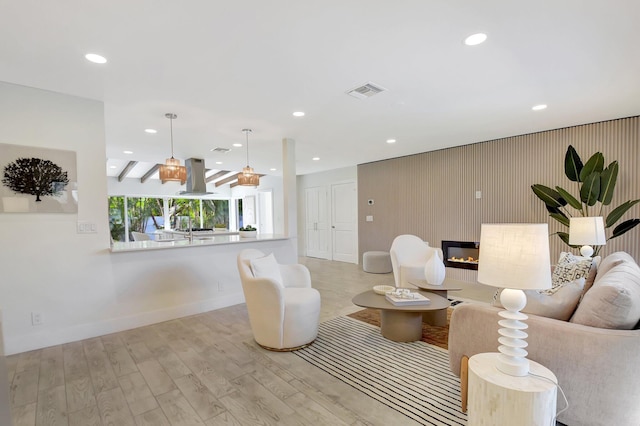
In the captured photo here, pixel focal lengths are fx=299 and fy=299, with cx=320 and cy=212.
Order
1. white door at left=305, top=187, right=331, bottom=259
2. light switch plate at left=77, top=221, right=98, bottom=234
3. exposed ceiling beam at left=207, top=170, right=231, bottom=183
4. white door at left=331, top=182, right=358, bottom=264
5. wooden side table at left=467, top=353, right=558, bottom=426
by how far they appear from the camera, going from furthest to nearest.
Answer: exposed ceiling beam at left=207, top=170, right=231, bottom=183 → white door at left=305, top=187, right=331, bottom=259 → white door at left=331, top=182, right=358, bottom=264 → light switch plate at left=77, top=221, right=98, bottom=234 → wooden side table at left=467, top=353, right=558, bottom=426

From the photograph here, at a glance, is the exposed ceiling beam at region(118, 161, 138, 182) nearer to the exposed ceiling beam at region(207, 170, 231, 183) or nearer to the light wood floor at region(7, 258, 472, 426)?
the exposed ceiling beam at region(207, 170, 231, 183)

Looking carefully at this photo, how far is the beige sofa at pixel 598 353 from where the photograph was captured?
4.71 feet

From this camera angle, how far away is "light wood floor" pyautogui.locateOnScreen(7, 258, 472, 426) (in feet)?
6.16

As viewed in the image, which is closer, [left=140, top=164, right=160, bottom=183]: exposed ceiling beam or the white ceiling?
the white ceiling

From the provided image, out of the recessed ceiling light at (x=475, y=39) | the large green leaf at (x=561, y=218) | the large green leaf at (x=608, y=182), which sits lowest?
the large green leaf at (x=561, y=218)

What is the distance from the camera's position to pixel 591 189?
3752 millimetres

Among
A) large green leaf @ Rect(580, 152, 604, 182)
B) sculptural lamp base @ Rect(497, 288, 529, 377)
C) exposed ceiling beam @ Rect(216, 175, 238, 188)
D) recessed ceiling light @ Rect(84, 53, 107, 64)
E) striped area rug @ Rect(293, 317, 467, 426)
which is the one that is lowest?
striped area rug @ Rect(293, 317, 467, 426)

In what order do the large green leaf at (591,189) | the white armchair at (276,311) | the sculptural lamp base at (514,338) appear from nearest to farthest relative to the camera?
the sculptural lamp base at (514,338) → the white armchair at (276,311) → the large green leaf at (591,189)

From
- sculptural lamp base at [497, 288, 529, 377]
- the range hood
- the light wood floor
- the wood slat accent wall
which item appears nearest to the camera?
sculptural lamp base at [497, 288, 529, 377]

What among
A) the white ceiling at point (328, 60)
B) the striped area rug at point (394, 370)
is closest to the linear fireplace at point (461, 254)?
the white ceiling at point (328, 60)

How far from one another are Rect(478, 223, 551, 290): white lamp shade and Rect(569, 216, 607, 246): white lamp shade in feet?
8.50

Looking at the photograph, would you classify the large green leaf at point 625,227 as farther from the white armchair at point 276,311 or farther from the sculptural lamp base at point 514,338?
the white armchair at point 276,311

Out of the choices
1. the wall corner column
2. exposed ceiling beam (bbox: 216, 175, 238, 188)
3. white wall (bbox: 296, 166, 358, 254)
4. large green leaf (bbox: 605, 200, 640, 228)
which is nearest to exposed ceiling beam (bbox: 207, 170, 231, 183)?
exposed ceiling beam (bbox: 216, 175, 238, 188)

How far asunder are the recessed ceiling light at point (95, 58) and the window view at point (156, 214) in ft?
20.0
